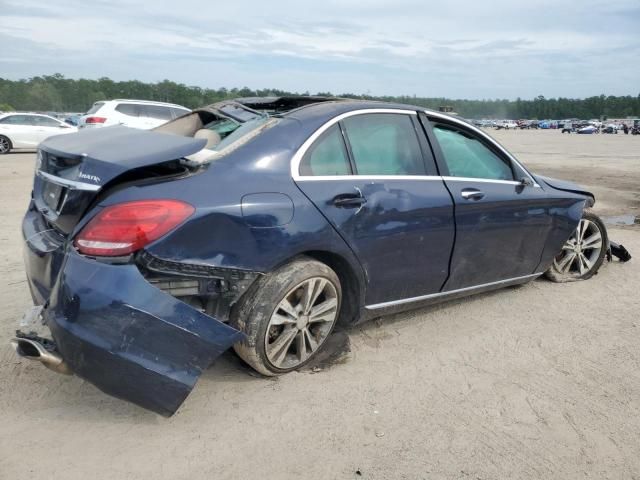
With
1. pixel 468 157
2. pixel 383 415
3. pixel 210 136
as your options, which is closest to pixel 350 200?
pixel 210 136

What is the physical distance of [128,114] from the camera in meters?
15.9

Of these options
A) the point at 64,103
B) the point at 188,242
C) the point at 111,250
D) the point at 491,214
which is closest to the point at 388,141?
the point at 491,214

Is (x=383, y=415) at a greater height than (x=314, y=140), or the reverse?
(x=314, y=140)

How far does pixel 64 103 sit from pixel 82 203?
73.0 meters

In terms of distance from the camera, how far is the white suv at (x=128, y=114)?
15531mm

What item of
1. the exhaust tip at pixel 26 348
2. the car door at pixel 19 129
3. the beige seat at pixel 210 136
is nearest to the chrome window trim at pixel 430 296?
the beige seat at pixel 210 136

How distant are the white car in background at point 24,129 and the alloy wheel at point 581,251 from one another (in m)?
17.2

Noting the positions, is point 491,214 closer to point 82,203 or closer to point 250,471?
point 250,471

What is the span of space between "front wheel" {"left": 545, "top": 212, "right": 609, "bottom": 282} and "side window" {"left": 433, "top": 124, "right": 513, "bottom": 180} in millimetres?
1293

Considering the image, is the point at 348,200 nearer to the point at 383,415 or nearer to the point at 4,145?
the point at 383,415

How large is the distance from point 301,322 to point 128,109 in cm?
1458

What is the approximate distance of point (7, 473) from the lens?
2318 mm

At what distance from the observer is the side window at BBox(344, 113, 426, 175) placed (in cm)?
337

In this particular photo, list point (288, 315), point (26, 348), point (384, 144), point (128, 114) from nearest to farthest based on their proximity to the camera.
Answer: point (26, 348) → point (288, 315) → point (384, 144) → point (128, 114)
